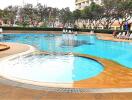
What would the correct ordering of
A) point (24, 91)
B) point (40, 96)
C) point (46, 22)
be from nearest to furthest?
1. point (40, 96)
2. point (24, 91)
3. point (46, 22)

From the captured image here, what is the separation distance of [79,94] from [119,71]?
4.80 metres

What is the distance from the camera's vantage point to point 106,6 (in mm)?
50219

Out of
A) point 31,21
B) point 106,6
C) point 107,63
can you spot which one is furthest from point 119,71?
point 31,21

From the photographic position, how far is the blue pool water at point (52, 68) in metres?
10.3

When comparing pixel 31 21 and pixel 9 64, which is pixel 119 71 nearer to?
pixel 9 64

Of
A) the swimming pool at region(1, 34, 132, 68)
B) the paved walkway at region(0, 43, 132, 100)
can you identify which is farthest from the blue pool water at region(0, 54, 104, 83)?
the paved walkway at region(0, 43, 132, 100)

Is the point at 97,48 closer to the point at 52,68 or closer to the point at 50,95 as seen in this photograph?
the point at 52,68

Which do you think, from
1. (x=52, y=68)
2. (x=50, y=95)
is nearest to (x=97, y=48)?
(x=52, y=68)

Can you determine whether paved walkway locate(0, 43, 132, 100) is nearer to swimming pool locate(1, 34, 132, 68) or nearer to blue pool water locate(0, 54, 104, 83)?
blue pool water locate(0, 54, 104, 83)

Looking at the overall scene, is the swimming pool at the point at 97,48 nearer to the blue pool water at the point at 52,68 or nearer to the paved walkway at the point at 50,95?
the blue pool water at the point at 52,68

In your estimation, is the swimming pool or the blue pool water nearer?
the blue pool water

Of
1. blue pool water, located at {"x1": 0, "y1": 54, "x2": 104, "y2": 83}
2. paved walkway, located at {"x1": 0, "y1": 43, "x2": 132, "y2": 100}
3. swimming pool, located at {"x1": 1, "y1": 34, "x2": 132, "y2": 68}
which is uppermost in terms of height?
paved walkway, located at {"x1": 0, "y1": 43, "x2": 132, "y2": 100}

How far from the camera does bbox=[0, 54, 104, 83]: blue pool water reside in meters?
10.3

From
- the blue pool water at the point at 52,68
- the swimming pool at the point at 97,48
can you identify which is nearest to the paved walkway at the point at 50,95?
the blue pool water at the point at 52,68
